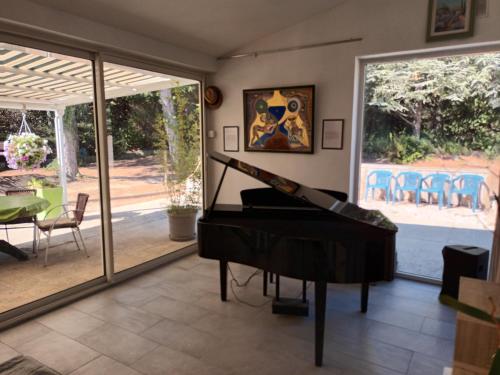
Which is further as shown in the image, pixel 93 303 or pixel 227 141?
pixel 227 141

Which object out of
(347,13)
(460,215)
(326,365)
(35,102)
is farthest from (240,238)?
(347,13)

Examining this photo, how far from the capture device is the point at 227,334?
269cm

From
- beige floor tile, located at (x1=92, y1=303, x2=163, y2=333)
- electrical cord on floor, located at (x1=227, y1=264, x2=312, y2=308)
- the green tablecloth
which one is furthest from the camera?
electrical cord on floor, located at (x1=227, y1=264, x2=312, y2=308)

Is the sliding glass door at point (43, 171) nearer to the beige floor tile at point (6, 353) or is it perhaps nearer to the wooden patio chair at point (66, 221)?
the wooden patio chair at point (66, 221)

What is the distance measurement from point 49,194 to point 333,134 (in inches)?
121

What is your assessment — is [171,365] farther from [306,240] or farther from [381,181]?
[381,181]

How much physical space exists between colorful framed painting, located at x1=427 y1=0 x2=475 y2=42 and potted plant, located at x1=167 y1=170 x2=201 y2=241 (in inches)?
128

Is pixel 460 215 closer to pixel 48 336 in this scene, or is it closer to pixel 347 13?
pixel 347 13

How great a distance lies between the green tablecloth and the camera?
3.08 m

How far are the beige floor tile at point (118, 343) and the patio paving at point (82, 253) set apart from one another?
3.08 ft

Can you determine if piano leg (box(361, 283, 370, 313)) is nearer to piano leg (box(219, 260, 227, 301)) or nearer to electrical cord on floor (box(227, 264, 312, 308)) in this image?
electrical cord on floor (box(227, 264, 312, 308))

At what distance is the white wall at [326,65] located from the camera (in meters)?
3.39

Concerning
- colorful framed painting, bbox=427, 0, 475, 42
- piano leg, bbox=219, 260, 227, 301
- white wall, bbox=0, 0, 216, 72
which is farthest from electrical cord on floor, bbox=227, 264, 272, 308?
colorful framed painting, bbox=427, 0, 475, 42

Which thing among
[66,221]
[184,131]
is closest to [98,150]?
[66,221]
